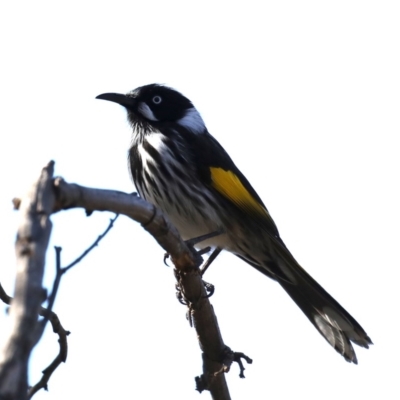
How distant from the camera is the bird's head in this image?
394 inches

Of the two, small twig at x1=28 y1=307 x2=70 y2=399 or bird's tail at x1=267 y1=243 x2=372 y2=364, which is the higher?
bird's tail at x1=267 y1=243 x2=372 y2=364

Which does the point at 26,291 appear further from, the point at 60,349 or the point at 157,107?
the point at 157,107

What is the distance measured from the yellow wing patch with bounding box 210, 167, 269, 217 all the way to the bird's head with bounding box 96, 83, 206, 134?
0.75 meters

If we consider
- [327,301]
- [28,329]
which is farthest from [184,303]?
[28,329]

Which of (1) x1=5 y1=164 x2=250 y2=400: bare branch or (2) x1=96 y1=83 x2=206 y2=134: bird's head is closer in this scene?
(1) x1=5 y1=164 x2=250 y2=400: bare branch

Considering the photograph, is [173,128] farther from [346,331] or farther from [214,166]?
[346,331]

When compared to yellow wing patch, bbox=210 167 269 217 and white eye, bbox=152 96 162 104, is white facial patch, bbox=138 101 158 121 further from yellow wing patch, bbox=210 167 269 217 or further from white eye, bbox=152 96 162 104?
yellow wing patch, bbox=210 167 269 217

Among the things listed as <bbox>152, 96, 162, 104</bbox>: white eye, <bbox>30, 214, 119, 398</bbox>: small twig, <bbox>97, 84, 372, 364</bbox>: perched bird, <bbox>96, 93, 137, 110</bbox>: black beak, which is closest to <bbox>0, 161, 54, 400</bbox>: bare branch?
<bbox>30, 214, 119, 398</bbox>: small twig

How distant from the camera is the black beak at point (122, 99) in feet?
32.5

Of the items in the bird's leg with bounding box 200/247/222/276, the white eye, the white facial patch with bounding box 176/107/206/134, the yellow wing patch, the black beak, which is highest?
the white eye

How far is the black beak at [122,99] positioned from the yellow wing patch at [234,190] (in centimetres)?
149

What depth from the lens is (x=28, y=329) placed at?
→ 3033mm

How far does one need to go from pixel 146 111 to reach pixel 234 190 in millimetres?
1590

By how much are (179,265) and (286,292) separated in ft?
7.85
